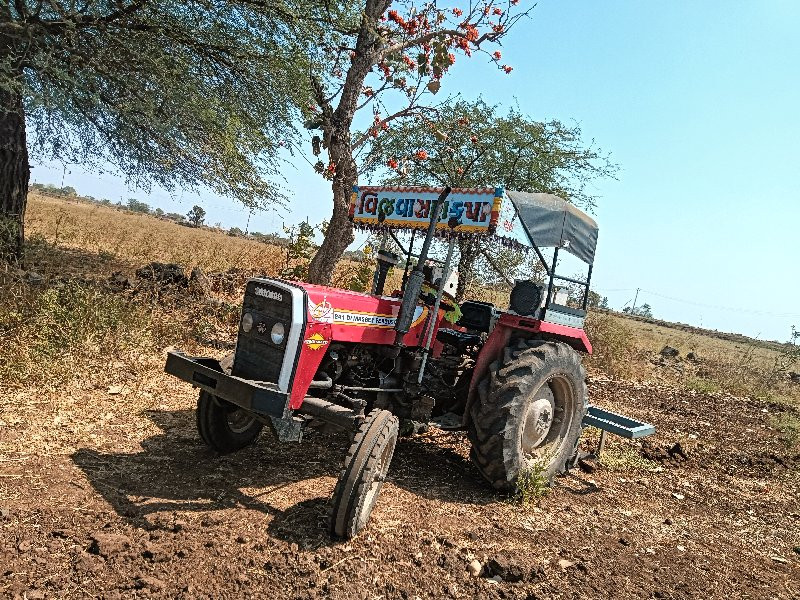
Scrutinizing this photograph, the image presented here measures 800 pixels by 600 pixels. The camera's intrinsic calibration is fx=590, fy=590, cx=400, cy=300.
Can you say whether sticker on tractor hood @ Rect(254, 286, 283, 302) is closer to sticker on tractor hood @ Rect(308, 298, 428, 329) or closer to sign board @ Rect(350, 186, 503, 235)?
sticker on tractor hood @ Rect(308, 298, 428, 329)

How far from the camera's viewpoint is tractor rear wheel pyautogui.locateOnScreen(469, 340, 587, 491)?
4375 mm

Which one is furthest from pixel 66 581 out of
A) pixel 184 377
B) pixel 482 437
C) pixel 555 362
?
pixel 555 362

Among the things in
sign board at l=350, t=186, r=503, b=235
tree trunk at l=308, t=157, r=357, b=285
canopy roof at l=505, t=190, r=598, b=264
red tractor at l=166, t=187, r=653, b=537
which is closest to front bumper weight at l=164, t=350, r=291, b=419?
red tractor at l=166, t=187, r=653, b=537

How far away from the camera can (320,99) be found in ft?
27.2

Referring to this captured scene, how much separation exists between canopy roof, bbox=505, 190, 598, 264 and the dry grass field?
2057 millimetres

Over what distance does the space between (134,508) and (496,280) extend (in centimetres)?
444

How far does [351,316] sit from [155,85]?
18.2 ft

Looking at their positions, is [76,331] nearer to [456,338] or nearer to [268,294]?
[268,294]

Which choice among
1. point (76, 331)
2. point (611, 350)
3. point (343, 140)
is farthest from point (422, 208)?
point (611, 350)

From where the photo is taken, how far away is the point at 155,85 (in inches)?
309

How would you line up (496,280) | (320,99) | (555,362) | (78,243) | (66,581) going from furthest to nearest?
(78,243) < (320,99) < (496,280) < (555,362) < (66,581)

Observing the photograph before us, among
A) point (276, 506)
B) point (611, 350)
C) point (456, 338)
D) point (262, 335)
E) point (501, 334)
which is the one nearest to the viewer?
point (276, 506)

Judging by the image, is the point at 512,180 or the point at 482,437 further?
the point at 512,180

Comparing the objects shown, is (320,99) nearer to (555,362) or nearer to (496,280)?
(496,280)
